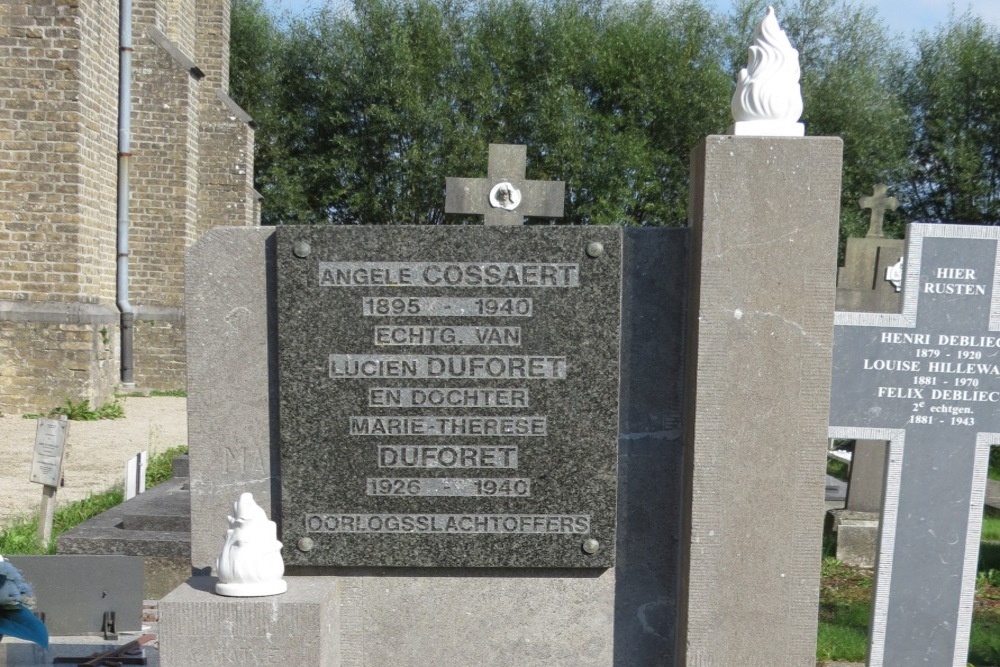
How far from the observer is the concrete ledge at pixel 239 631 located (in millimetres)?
3117

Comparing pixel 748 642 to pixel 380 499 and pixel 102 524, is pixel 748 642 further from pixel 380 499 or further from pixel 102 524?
pixel 102 524

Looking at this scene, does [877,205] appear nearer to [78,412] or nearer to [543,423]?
[543,423]

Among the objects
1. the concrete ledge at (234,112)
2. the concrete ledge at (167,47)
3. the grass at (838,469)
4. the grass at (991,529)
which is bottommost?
the grass at (838,469)

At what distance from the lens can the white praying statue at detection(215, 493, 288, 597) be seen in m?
3.15

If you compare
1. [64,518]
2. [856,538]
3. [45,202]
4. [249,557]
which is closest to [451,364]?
[249,557]

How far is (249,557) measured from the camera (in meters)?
3.14

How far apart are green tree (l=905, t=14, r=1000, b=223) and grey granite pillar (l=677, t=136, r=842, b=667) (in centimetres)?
2260

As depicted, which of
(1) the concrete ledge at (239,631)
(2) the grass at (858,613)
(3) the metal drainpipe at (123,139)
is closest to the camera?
(1) the concrete ledge at (239,631)

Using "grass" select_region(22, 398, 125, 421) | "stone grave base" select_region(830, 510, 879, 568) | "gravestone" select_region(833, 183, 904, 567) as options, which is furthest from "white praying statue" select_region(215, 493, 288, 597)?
"grass" select_region(22, 398, 125, 421)

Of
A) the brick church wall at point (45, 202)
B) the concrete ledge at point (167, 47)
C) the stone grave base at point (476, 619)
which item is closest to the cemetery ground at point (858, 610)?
the stone grave base at point (476, 619)

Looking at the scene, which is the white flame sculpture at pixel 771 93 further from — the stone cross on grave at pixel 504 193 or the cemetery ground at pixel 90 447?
the cemetery ground at pixel 90 447

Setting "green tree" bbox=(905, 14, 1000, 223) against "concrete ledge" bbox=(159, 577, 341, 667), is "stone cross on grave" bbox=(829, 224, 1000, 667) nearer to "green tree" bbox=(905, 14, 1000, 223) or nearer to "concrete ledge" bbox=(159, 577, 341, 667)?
"concrete ledge" bbox=(159, 577, 341, 667)

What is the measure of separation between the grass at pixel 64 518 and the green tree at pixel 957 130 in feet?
68.7

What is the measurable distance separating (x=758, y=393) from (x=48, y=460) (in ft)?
14.6
